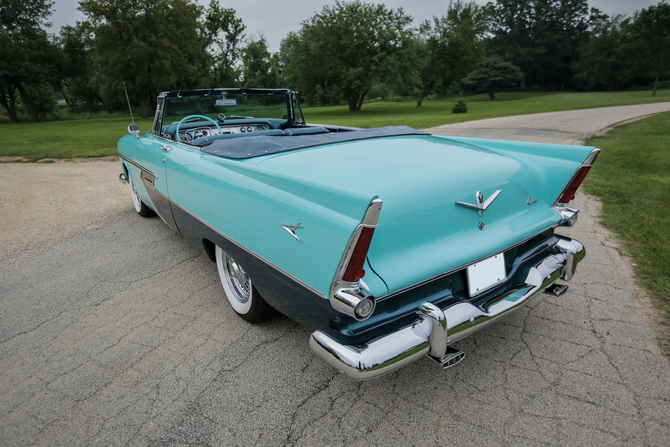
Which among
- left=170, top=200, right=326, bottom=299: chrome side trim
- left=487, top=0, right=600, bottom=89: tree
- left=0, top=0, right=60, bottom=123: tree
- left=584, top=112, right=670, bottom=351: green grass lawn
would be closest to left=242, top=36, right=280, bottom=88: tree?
left=0, top=0, right=60, bottom=123: tree

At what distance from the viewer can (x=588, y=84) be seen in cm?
5050

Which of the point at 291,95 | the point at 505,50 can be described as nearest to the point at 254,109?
the point at 291,95

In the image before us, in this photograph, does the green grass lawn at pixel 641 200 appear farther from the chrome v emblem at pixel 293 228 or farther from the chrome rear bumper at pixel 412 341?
the chrome v emblem at pixel 293 228

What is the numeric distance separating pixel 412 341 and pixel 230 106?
330 centimetres

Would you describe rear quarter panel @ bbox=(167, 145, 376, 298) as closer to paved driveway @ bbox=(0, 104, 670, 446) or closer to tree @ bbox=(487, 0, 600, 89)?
paved driveway @ bbox=(0, 104, 670, 446)

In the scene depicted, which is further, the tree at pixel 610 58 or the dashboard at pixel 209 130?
the tree at pixel 610 58

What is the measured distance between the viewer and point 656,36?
37438mm

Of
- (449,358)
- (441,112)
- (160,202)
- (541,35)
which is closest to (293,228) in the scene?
(449,358)

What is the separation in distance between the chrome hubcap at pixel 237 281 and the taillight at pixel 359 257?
1157 millimetres

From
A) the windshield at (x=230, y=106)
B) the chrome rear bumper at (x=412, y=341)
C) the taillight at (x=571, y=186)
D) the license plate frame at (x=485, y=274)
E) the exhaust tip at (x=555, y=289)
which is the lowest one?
the exhaust tip at (x=555, y=289)

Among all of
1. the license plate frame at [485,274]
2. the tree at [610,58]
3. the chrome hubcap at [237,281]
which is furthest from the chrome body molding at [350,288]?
the tree at [610,58]

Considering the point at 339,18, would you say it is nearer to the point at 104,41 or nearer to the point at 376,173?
the point at 104,41

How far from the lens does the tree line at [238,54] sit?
88.6 ft

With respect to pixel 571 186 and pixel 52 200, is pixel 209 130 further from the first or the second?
pixel 52 200
